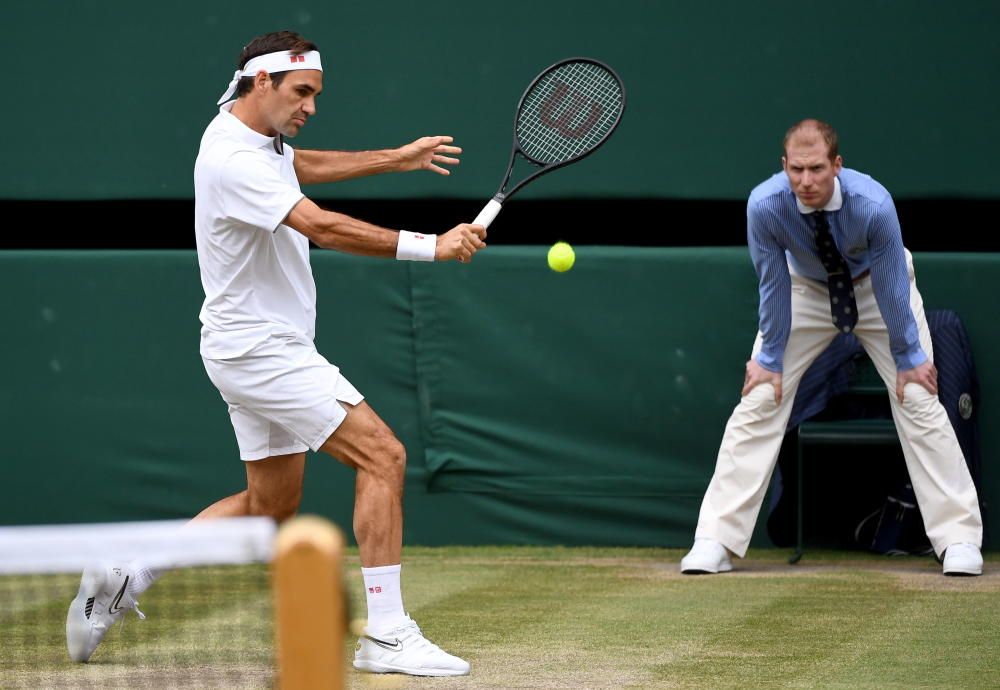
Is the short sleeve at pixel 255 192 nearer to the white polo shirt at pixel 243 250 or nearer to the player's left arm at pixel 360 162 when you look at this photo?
the white polo shirt at pixel 243 250

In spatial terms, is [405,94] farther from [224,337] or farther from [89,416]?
[224,337]

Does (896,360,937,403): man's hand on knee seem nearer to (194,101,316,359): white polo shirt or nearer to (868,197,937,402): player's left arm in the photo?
(868,197,937,402): player's left arm

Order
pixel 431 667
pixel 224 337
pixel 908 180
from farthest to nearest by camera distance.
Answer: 1. pixel 908 180
2. pixel 224 337
3. pixel 431 667

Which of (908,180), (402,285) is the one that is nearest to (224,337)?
(402,285)

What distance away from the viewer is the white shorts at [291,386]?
12.8 ft

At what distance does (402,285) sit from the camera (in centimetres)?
623

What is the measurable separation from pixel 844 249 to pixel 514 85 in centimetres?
170

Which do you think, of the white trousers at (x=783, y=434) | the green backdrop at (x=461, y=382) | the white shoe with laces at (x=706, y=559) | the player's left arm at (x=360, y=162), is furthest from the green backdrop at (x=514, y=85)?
the player's left arm at (x=360, y=162)

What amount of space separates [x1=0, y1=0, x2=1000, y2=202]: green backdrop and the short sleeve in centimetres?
250

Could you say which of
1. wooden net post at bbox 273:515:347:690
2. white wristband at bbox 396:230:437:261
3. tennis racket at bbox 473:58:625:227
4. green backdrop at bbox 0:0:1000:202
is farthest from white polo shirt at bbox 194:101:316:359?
wooden net post at bbox 273:515:347:690

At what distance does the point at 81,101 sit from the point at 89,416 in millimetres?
1368

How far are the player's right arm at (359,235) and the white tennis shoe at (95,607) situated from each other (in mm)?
1083

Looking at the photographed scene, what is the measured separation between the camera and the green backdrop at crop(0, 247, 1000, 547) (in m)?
6.11

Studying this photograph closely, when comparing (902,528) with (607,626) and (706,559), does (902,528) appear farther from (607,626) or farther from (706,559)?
(607,626)
